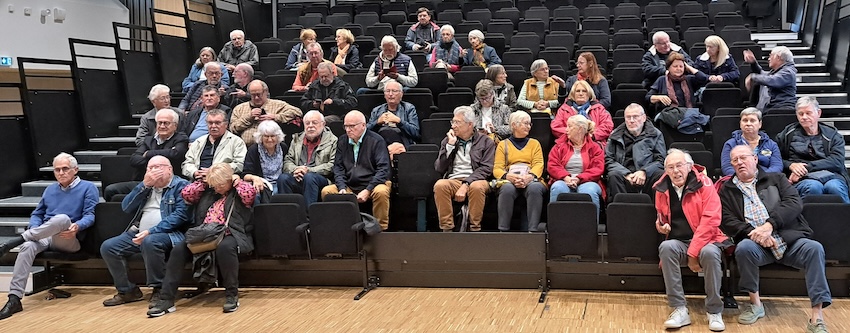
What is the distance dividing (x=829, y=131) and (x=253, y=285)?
3532mm

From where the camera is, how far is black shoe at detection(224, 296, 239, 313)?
405 centimetres

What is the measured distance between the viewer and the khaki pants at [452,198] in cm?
452

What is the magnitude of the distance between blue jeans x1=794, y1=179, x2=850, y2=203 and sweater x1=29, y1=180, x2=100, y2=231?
411 cm

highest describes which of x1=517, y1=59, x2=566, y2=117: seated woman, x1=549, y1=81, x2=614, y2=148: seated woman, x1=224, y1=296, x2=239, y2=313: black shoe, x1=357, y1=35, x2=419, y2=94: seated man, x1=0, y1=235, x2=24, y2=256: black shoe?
x1=357, y1=35, x2=419, y2=94: seated man

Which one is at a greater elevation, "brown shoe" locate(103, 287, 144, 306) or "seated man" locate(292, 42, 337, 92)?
"seated man" locate(292, 42, 337, 92)

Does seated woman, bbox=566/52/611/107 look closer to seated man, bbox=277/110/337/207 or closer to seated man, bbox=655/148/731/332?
seated man, bbox=655/148/731/332

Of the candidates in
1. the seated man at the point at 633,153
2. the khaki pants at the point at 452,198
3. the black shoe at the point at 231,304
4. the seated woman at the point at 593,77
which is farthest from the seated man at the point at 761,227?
the black shoe at the point at 231,304

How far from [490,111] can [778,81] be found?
6.47ft

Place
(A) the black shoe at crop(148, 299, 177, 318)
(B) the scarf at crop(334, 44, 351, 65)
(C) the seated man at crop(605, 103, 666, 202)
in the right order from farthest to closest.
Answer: (B) the scarf at crop(334, 44, 351, 65)
(C) the seated man at crop(605, 103, 666, 202)
(A) the black shoe at crop(148, 299, 177, 318)

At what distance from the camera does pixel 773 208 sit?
3701 mm

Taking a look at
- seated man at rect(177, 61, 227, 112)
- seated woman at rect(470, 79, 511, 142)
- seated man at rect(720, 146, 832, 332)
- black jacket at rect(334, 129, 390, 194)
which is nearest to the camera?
seated man at rect(720, 146, 832, 332)

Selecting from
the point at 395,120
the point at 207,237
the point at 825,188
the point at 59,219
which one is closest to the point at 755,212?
the point at 825,188

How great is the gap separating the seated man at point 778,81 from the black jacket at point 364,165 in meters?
2.62

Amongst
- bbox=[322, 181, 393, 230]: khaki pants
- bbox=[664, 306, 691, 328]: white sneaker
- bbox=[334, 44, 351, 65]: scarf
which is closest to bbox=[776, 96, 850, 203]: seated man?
bbox=[664, 306, 691, 328]: white sneaker
